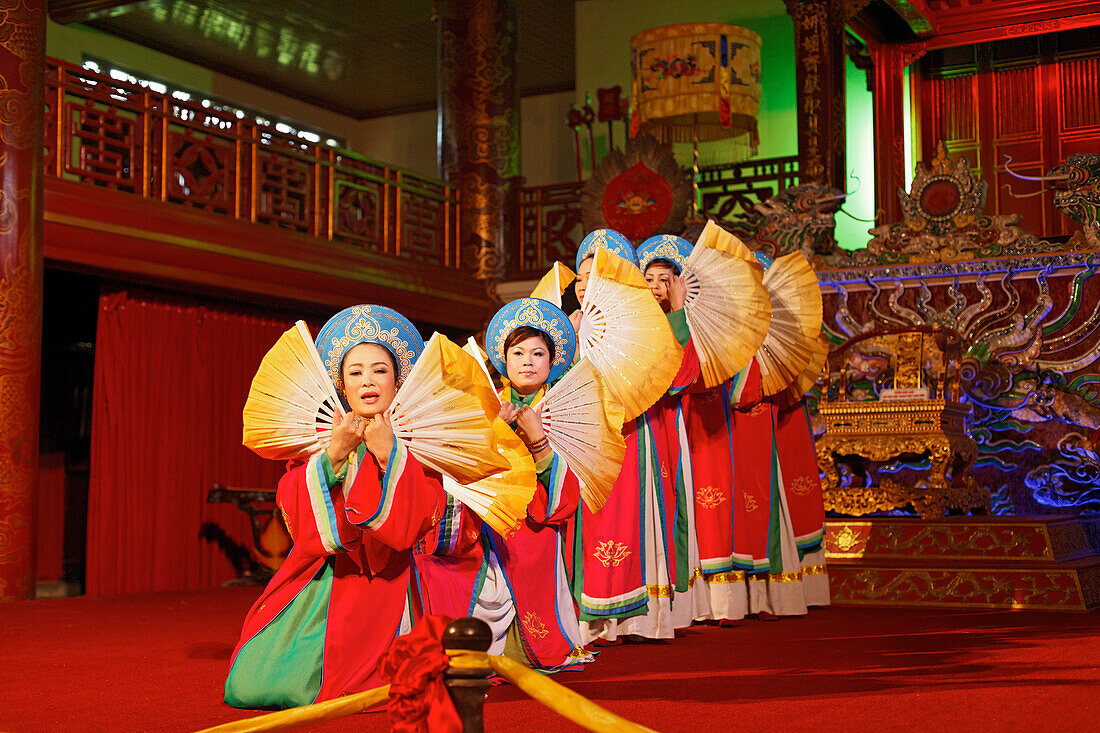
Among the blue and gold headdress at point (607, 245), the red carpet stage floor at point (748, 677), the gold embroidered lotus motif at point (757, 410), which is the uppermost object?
the blue and gold headdress at point (607, 245)

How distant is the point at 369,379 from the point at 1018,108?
25.2 feet

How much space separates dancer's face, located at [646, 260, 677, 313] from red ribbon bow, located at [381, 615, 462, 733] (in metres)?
2.42

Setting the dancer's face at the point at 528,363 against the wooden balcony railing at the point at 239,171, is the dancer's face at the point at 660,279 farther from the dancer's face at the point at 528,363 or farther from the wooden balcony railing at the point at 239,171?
the wooden balcony railing at the point at 239,171

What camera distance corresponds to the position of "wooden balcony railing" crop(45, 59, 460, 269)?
612 centimetres

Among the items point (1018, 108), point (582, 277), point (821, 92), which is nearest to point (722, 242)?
point (582, 277)

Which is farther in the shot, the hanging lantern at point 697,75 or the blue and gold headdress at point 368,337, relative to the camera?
the hanging lantern at point 697,75

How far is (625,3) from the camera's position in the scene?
1041 cm

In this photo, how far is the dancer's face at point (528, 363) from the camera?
3.10 m

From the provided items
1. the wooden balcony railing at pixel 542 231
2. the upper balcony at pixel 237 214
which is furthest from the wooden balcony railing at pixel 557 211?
the upper balcony at pixel 237 214

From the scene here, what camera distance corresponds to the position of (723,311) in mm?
4090

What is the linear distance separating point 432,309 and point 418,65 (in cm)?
421

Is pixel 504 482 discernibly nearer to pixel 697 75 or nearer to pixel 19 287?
pixel 19 287

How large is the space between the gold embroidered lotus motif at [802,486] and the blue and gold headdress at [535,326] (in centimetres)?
172

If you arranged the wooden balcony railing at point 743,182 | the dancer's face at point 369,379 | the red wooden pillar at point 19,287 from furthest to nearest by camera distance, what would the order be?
the wooden balcony railing at point 743,182 → the red wooden pillar at point 19,287 → the dancer's face at point 369,379
